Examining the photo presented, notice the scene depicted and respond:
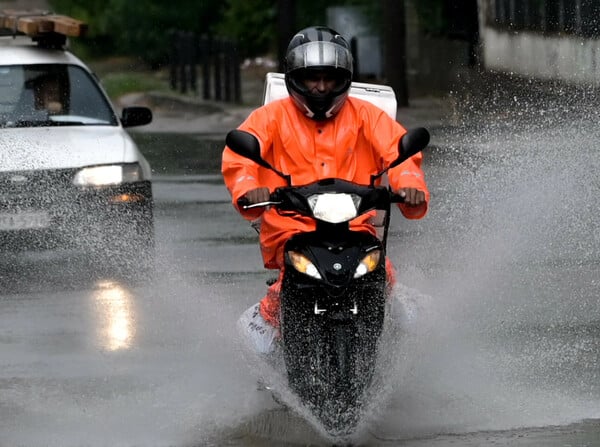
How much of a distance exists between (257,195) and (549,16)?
73.5 feet

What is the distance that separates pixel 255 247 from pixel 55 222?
1.64 meters

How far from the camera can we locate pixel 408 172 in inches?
273

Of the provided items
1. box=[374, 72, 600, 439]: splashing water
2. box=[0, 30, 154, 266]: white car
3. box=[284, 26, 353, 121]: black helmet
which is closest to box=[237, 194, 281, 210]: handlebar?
box=[284, 26, 353, 121]: black helmet

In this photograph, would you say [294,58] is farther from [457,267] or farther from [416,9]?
[416,9]

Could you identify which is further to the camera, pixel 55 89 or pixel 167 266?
pixel 55 89

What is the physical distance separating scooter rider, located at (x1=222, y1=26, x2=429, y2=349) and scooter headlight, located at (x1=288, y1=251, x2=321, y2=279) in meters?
0.30

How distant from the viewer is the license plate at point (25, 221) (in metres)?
12.1

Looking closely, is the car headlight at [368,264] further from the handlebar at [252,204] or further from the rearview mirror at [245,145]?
the rearview mirror at [245,145]

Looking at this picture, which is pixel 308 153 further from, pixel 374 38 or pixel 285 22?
pixel 374 38

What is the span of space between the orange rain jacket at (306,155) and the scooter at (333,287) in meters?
0.33

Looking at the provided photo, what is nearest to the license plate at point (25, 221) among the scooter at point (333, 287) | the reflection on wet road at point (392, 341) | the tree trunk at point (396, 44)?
the reflection on wet road at point (392, 341)

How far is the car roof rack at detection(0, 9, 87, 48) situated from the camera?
44.2 feet

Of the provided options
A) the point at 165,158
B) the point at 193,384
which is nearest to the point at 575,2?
the point at 165,158

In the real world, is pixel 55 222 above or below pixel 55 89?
below
